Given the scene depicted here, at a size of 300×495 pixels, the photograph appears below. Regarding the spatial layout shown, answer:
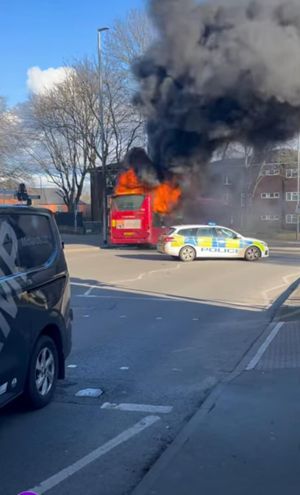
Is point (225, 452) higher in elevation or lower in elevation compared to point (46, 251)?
lower

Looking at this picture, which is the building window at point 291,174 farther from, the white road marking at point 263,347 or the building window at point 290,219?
the white road marking at point 263,347

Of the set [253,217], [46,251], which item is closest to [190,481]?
[46,251]

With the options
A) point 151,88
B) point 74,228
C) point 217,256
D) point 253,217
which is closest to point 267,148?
point 151,88

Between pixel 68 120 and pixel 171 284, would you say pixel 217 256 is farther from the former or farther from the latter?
pixel 68 120

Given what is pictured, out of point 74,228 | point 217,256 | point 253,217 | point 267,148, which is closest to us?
point 267,148

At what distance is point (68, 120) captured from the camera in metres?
40.8

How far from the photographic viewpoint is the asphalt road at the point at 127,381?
3.81 metres

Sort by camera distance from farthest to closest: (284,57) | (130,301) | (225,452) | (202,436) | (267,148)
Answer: (130,301) < (267,148) < (284,57) < (202,436) < (225,452)

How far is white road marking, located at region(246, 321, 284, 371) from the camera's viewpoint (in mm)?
6277

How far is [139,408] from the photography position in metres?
5.04

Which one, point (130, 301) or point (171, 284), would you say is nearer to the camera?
point (130, 301)

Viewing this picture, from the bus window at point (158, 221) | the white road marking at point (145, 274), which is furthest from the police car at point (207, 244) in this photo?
the bus window at point (158, 221)

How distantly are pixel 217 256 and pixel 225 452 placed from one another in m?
18.2

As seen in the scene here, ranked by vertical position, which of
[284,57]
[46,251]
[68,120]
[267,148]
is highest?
[68,120]
